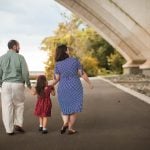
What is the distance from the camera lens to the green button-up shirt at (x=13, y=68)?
9.98 metres

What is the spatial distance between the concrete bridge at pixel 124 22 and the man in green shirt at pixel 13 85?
20.3m

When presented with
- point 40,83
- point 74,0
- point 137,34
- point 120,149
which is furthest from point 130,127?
point 74,0

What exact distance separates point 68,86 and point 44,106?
592 millimetres

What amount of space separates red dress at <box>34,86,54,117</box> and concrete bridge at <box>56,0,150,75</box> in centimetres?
2030

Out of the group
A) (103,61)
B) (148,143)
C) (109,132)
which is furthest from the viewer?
(103,61)

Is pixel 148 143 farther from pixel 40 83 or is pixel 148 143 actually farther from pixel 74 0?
pixel 74 0

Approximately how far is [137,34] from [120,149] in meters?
26.7

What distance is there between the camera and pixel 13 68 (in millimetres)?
10039

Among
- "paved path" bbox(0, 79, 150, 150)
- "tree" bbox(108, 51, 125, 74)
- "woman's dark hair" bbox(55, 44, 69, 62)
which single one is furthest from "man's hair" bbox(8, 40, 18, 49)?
"tree" bbox(108, 51, 125, 74)

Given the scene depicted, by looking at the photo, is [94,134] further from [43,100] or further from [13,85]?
[13,85]

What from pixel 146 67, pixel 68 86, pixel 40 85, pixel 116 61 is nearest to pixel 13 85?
pixel 40 85

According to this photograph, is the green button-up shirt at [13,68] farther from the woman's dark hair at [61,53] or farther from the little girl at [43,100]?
the woman's dark hair at [61,53]

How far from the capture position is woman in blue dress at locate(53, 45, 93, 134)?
9.76 metres

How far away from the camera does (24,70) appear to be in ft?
32.9
